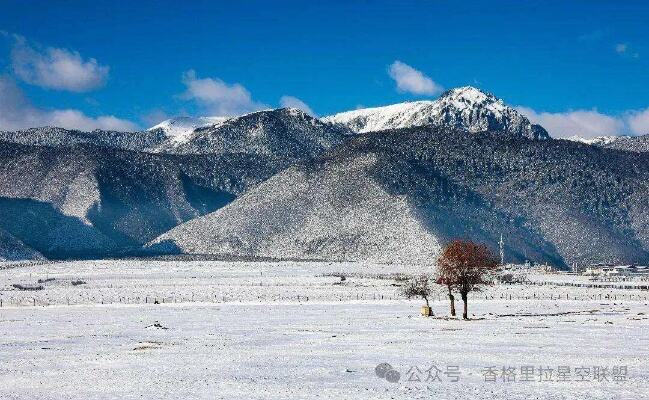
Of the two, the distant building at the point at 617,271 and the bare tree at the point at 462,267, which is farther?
the distant building at the point at 617,271

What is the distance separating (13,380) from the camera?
42.7 m

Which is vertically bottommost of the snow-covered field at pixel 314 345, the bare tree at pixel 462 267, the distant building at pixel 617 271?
the snow-covered field at pixel 314 345

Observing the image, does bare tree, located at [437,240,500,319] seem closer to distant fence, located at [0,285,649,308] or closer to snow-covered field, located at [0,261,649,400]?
snow-covered field, located at [0,261,649,400]

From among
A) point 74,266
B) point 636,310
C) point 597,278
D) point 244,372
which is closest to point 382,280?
point 597,278

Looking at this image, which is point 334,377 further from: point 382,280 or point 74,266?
point 74,266

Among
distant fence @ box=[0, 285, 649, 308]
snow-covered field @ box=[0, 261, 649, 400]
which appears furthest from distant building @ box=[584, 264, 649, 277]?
distant fence @ box=[0, 285, 649, 308]

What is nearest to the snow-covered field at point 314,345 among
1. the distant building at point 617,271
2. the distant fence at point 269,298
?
the distant fence at point 269,298

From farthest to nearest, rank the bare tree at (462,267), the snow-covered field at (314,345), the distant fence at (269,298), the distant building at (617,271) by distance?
the distant building at (617,271), the distant fence at (269,298), the bare tree at (462,267), the snow-covered field at (314,345)

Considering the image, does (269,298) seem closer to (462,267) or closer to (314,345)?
(462,267)

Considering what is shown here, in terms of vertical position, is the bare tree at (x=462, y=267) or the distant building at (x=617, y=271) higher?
the distant building at (x=617, y=271)

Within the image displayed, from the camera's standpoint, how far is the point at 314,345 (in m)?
55.5

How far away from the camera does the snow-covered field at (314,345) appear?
3966cm

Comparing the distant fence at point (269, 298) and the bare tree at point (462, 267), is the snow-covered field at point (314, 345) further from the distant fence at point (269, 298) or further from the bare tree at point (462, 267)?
the bare tree at point (462, 267)

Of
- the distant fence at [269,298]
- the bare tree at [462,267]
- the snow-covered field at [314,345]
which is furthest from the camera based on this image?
the distant fence at [269,298]
